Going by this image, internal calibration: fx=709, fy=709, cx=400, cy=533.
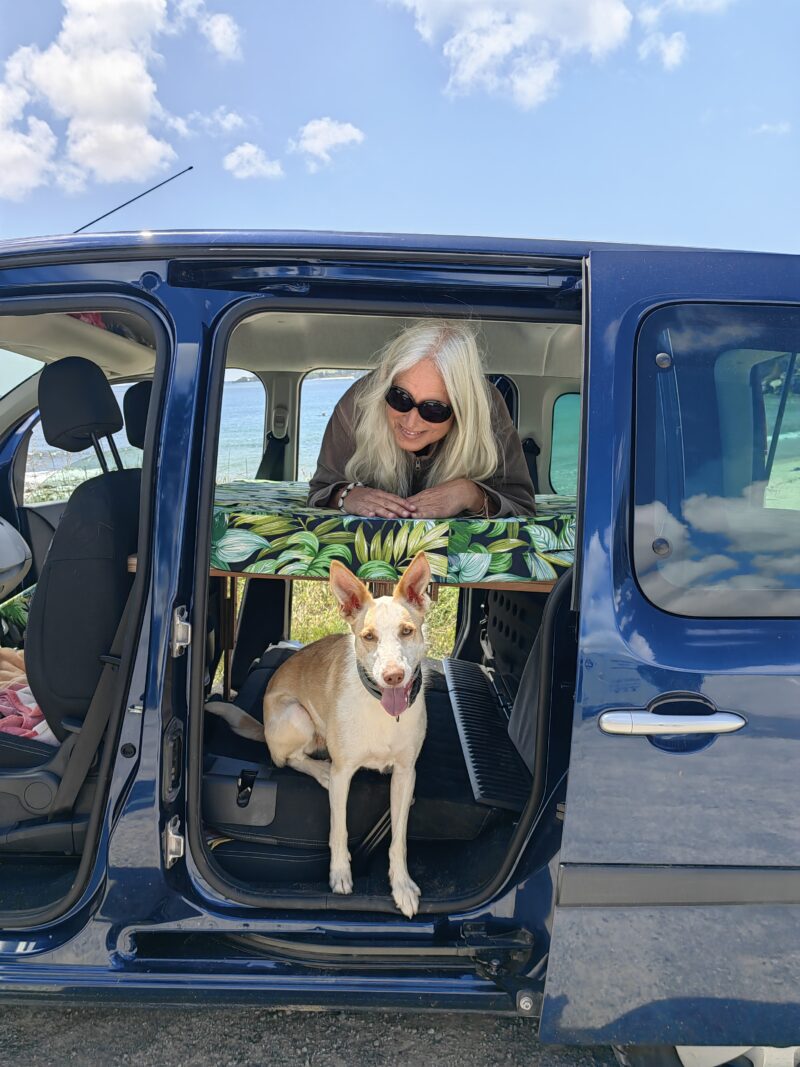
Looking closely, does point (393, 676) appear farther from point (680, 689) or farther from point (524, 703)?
point (680, 689)

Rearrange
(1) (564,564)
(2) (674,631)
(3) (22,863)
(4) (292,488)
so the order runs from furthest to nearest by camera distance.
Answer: (4) (292,488), (3) (22,863), (1) (564,564), (2) (674,631)

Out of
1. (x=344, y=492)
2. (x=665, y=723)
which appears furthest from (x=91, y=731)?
(x=665, y=723)

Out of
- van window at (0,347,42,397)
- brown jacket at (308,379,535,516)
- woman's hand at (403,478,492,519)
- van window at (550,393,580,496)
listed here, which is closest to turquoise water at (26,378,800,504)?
van window at (550,393,580,496)

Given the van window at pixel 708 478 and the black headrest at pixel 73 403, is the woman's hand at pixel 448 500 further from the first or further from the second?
the black headrest at pixel 73 403

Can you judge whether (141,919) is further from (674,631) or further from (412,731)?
(674,631)

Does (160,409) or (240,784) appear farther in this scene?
(240,784)

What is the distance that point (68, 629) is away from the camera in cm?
215

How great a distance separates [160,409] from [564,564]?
125 cm

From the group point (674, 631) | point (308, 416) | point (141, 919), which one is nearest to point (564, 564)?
point (674, 631)

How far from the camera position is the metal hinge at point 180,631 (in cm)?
193

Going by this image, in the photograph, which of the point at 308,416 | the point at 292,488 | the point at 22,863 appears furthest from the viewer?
the point at 308,416

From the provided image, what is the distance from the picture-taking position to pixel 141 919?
192 centimetres

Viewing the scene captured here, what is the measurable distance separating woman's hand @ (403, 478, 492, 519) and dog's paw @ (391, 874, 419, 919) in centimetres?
115

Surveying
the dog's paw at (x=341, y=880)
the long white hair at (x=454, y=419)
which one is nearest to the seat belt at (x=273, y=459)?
the long white hair at (x=454, y=419)
